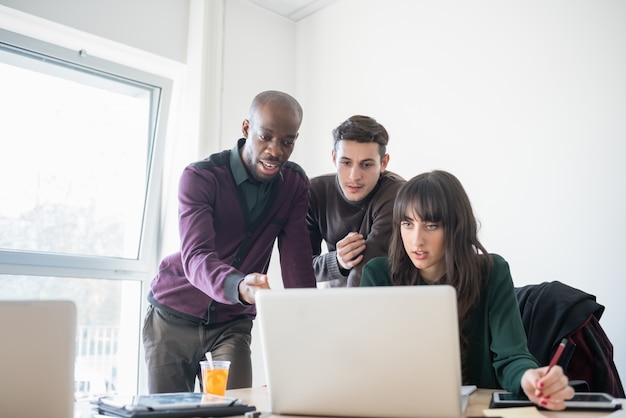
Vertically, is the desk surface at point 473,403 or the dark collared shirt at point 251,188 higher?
the dark collared shirt at point 251,188

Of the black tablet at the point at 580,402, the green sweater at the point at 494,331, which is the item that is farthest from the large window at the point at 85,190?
the black tablet at the point at 580,402

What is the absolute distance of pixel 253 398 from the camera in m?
1.30

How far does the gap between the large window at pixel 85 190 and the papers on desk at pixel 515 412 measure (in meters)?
2.36

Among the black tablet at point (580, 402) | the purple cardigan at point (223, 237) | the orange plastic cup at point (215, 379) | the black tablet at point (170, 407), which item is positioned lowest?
the black tablet at point (580, 402)

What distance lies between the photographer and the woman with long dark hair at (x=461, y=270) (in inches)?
56.2

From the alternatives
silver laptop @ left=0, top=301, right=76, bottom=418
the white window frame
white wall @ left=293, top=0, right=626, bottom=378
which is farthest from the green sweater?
the white window frame

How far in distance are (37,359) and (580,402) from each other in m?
0.93

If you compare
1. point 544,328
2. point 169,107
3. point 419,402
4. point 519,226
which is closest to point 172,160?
point 169,107

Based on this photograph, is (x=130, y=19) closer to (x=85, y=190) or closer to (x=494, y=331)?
(x=85, y=190)

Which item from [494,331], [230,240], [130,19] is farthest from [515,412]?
[130,19]

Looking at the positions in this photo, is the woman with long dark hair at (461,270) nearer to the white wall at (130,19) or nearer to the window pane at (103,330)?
the window pane at (103,330)

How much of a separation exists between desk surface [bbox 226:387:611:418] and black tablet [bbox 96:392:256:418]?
0.07 meters

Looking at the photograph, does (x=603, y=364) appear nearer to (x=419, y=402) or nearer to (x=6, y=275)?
(x=419, y=402)

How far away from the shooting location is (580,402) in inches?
43.3
